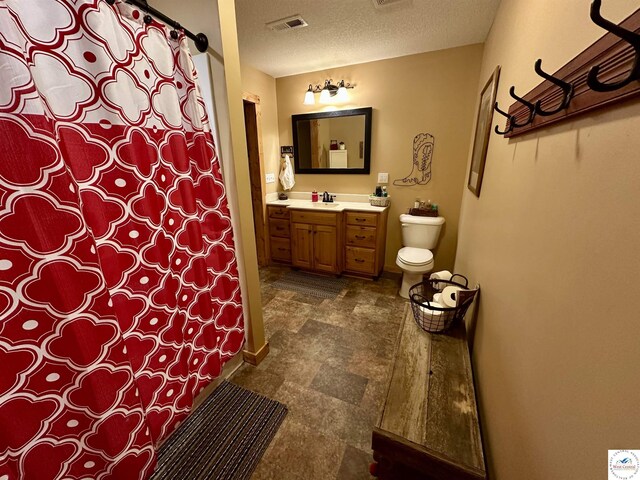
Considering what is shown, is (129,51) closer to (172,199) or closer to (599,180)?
(172,199)

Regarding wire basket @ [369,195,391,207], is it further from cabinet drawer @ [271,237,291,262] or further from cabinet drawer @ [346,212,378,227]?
cabinet drawer @ [271,237,291,262]

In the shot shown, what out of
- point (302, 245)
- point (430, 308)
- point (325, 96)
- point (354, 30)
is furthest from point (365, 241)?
point (354, 30)

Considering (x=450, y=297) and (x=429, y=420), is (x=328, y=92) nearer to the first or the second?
(x=450, y=297)

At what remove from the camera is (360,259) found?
9.46 feet

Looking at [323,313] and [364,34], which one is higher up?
[364,34]

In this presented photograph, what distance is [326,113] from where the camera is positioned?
2918mm

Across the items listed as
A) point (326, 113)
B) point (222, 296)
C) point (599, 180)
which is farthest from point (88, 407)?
point (326, 113)

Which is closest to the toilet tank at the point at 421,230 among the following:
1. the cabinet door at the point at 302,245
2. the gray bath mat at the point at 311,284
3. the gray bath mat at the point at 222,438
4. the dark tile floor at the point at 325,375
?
the dark tile floor at the point at 325,375

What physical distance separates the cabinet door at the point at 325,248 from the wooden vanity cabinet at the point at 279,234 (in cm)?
39

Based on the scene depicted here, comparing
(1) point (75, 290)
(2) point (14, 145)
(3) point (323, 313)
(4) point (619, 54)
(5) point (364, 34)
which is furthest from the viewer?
(3) point (323, 313)

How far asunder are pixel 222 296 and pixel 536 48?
1784mm

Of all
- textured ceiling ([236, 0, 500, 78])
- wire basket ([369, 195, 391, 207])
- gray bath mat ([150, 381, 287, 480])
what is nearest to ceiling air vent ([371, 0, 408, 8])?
textured ceiling ([236, 0, 500, 78])

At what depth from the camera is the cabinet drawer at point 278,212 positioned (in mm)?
3038

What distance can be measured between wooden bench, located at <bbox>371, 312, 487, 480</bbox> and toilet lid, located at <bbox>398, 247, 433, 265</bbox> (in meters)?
1.15
